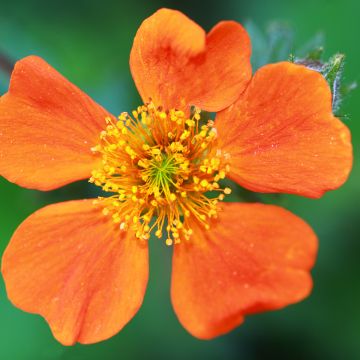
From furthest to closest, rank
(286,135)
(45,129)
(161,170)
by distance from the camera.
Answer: (45,129)
(161,170)
(286,135)

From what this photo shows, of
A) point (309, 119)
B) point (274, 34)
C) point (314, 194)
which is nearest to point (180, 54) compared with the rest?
point (309, 119)

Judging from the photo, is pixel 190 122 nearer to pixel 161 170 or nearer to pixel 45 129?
pixel 161 170

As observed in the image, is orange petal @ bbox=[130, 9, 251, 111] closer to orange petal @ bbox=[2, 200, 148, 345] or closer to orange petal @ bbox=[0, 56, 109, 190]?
orange petal @ bbox=[0, 56, 109, 190]

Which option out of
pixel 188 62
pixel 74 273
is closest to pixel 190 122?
pixel 188 62

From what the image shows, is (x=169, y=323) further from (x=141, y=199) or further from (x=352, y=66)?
(x=352, y=66)

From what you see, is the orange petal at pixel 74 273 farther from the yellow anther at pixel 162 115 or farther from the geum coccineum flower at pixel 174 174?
the yellow anther at pixel 162 115

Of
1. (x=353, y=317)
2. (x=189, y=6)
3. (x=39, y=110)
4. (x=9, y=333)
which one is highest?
(x=189, y=6)
